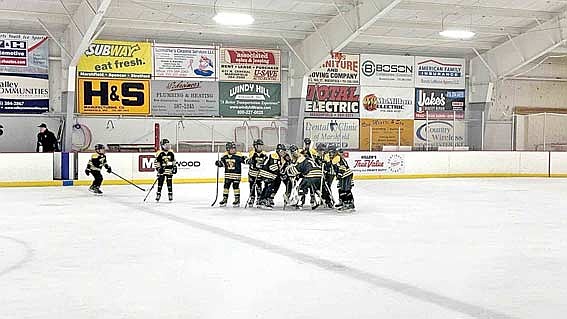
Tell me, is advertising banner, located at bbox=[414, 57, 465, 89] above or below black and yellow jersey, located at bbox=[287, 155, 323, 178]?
above

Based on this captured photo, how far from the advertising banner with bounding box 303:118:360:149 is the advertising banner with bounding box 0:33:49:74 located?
342 inches

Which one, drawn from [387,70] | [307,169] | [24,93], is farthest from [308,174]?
[387,70]

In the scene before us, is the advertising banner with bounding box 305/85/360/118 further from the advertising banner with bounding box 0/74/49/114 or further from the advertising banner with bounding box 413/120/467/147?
the advertising banner with bounding box 0/74/49/114

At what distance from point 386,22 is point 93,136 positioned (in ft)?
31.9

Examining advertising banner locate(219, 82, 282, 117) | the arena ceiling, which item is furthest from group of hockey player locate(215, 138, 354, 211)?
advertising banner locate(219, 82, 282, 117)

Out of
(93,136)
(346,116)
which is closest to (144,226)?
(93,136)

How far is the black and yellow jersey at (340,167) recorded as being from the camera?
11.6 m

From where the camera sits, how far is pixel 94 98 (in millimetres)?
21688

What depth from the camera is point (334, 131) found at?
24.4 meters

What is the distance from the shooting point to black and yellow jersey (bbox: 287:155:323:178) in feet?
39.7

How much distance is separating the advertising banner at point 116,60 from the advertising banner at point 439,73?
10.0 m

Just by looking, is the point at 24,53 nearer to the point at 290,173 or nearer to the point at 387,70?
the point at 290,173

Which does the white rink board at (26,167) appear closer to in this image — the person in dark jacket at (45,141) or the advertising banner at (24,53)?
the person in dark jacket at (45,141)

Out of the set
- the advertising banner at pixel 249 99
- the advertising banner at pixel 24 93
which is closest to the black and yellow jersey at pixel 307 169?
the advertising banner at pixel 249 99
